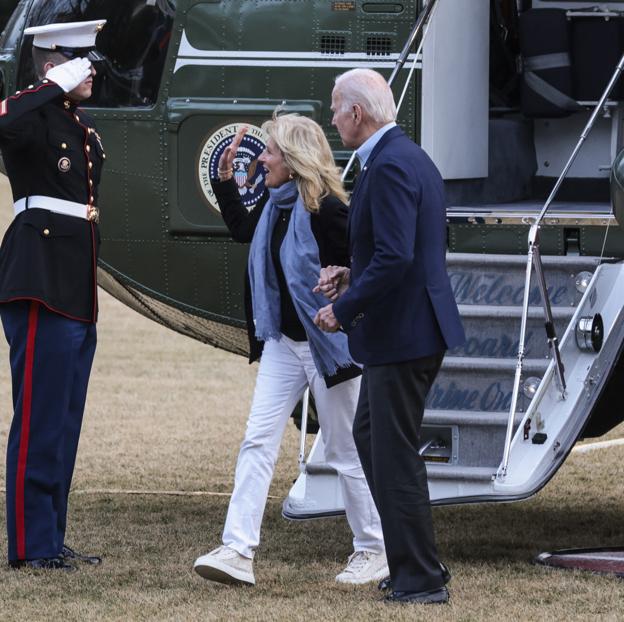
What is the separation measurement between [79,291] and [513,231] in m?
1.71

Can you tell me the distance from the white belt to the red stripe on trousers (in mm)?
351

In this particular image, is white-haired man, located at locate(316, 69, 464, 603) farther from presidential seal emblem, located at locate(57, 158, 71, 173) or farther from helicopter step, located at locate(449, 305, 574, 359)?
presidential seal emblem, located at locate(57, 158, 71, 173)

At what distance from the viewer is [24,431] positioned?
18.2ft

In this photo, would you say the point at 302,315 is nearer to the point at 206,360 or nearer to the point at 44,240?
the point at 44,240

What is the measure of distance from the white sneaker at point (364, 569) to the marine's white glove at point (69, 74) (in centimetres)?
194

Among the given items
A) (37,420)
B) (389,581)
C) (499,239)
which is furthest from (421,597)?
(499,239)

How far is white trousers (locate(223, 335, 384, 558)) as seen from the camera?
506cm

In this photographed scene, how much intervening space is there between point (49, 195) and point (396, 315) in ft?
5.10

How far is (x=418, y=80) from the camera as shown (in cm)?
630

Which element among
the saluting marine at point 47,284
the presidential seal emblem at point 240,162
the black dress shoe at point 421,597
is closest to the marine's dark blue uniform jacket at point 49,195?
the saluting marine at point 47,284

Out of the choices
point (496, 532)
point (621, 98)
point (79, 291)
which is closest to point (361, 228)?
point (79, 291)

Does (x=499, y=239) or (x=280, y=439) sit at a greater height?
(x=499, y=239)

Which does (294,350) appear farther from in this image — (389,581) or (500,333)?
(500,333)

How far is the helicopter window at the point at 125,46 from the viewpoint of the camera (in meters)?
6.66
